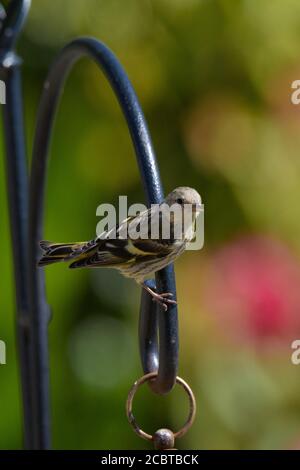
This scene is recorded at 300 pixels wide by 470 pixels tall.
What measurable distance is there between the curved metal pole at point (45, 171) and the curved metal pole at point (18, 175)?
1.4 inches

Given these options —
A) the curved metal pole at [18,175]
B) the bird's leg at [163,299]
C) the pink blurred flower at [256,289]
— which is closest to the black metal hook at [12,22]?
the curved metal pole at [18,175]

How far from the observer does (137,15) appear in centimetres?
371

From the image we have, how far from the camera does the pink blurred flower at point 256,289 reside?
134 inches

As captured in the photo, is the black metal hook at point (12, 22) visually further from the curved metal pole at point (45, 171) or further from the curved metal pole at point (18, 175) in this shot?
the curved metal pole at point (45, 171)

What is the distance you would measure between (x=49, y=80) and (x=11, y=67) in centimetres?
11

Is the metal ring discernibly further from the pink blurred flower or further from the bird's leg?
the pink blurred flower

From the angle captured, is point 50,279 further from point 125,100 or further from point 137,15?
point 125,100

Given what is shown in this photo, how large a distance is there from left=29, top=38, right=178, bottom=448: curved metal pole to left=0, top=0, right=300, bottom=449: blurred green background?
3.05 ft

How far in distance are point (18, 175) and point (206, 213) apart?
44.1 inches

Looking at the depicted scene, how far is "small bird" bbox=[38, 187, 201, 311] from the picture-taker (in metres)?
2.19

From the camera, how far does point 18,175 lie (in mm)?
2547
